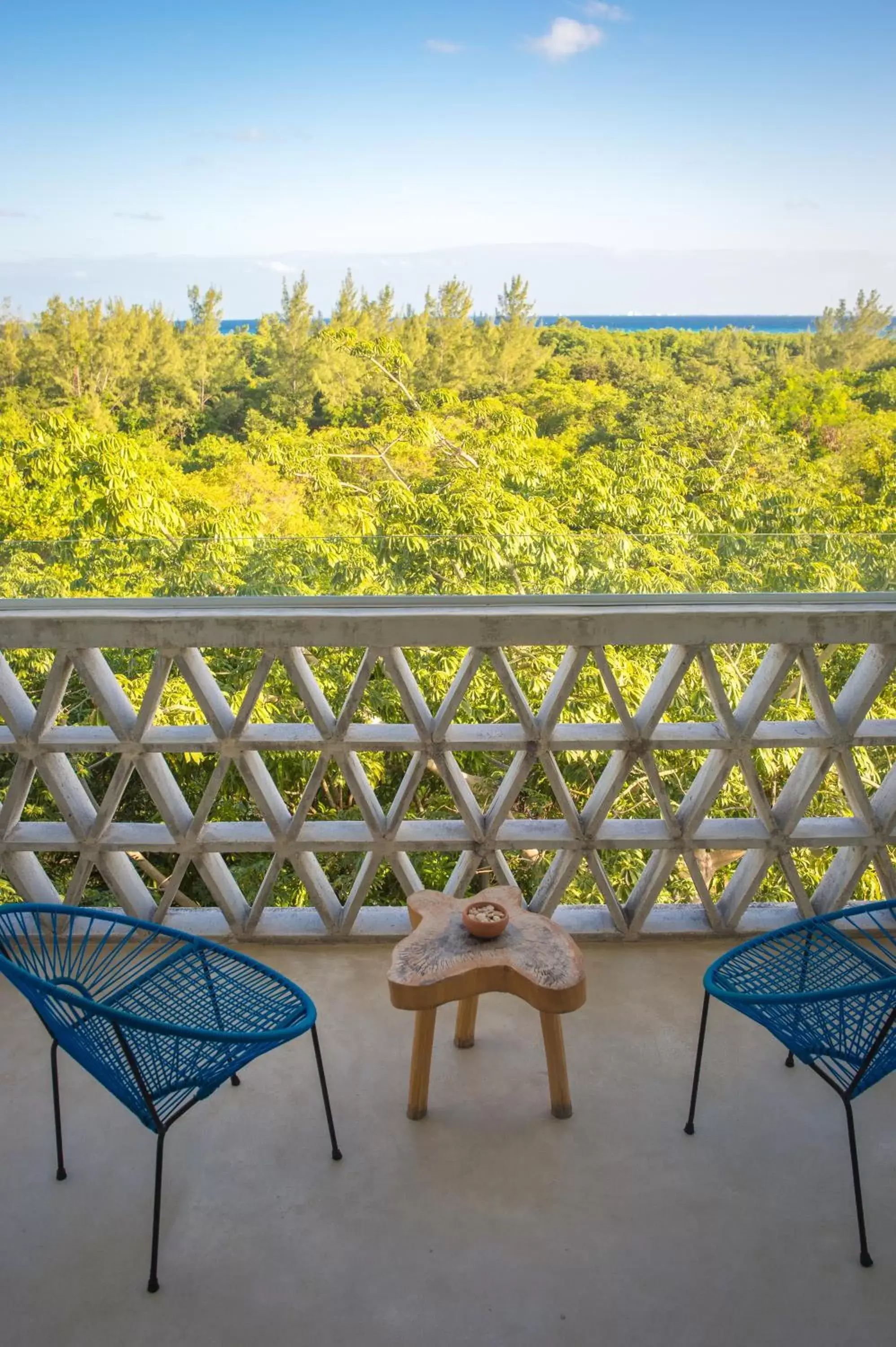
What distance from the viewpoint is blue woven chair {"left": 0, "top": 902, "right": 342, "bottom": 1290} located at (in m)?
1.75

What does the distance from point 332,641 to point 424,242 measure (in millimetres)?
8666

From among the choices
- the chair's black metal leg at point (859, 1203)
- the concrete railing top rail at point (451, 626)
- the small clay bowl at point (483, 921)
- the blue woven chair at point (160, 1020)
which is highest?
the concrete railing top rail at point (451, 626)

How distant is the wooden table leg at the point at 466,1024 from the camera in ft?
8.02

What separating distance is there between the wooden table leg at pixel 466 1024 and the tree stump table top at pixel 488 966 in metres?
0.28

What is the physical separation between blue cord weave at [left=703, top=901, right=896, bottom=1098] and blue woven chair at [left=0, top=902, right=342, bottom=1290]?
0.95 meters

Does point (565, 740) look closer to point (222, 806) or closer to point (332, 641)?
point (332, 641)

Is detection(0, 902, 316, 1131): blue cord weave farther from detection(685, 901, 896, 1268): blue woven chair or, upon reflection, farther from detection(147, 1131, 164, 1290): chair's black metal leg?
detection(685, 901, 896, 1268): blue woven chair

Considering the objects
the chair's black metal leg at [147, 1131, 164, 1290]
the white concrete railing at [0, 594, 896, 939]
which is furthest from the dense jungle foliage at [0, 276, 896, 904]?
the chair's black metal leg at [147, 1131, 164, 1290]

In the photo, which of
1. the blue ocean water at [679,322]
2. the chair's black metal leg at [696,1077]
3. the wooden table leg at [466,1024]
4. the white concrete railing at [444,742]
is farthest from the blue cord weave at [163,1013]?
the blue ocean water at [679,322]

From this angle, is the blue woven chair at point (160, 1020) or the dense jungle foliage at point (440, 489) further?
the dense jungle foliage at point (440, 489)

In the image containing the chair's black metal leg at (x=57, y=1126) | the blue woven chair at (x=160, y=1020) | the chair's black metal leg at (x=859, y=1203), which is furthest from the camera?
the chair's black metal leg at (x=57, y=1126)

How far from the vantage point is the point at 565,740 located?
270 cm

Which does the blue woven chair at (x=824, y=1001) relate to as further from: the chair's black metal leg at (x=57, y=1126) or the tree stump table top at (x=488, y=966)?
the chair's black metal leg at (x=57, y=1126)

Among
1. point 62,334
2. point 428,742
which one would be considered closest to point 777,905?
point 428,742
